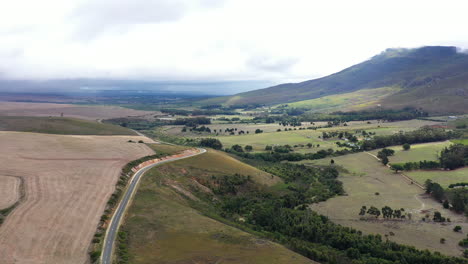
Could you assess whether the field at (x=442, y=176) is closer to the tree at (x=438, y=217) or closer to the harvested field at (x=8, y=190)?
the tree at (x=438, y=217)

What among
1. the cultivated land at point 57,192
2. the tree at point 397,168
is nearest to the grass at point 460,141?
the tree at point 397,168

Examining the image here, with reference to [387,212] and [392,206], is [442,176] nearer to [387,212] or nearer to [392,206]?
[392,206]

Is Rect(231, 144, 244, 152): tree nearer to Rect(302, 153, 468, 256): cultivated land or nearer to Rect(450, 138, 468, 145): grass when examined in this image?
Rect(302, 153, 468, 256): cultivated land

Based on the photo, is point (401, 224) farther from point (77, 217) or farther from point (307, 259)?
point (77, 217)

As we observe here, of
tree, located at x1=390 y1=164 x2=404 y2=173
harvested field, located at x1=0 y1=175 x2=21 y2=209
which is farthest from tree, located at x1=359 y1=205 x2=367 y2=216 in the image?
harvested field, located at x1=0 y1=175 x2=21 y2=209

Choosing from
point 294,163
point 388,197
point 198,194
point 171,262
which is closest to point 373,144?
point 294,163

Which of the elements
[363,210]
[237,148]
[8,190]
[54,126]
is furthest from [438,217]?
[54,126]
